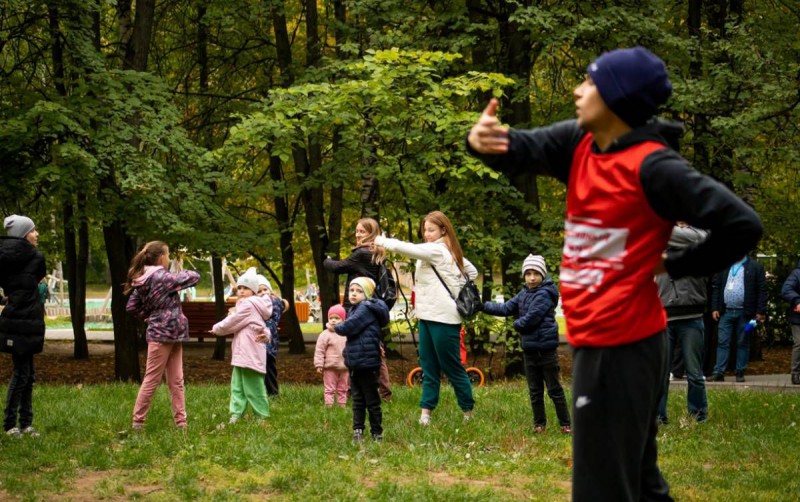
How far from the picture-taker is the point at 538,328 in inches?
340

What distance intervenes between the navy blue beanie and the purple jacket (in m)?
6.21

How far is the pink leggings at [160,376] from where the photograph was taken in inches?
355

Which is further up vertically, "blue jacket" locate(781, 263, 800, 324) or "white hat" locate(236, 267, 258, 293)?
"white hat" locate(236, 267, 258, 293)

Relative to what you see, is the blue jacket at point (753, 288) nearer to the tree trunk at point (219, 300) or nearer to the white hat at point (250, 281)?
the white hat at point (250, 281)

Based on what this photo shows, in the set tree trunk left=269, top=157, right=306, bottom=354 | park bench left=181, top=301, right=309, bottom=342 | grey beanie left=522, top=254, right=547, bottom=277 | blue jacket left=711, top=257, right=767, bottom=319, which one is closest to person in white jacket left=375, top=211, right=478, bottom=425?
grey beanie left=522, top=254, right=547, bottom=277

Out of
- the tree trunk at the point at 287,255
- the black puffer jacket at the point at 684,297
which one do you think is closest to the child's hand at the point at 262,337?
the black puffer jacket at the point at 684,297

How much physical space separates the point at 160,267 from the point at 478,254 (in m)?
7.21

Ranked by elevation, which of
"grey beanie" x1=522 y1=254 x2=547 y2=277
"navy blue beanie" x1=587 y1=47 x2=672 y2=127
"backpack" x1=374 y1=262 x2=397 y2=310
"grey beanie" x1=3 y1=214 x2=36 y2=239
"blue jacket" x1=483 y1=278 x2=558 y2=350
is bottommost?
"blue jacket" x1=483 y1=278 x2=558 y2=350

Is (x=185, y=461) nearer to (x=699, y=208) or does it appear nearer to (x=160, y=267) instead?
(x=160, y=267)

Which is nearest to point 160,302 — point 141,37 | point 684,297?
point 684,297

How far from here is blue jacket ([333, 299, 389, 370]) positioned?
8.12 metres

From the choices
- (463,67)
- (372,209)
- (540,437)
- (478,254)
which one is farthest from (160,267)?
(463,67)

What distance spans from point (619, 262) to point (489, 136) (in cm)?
68

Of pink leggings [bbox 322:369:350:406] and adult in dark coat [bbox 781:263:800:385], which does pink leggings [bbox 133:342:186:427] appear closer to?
pink leggings [bbox 322:369:350:406]
